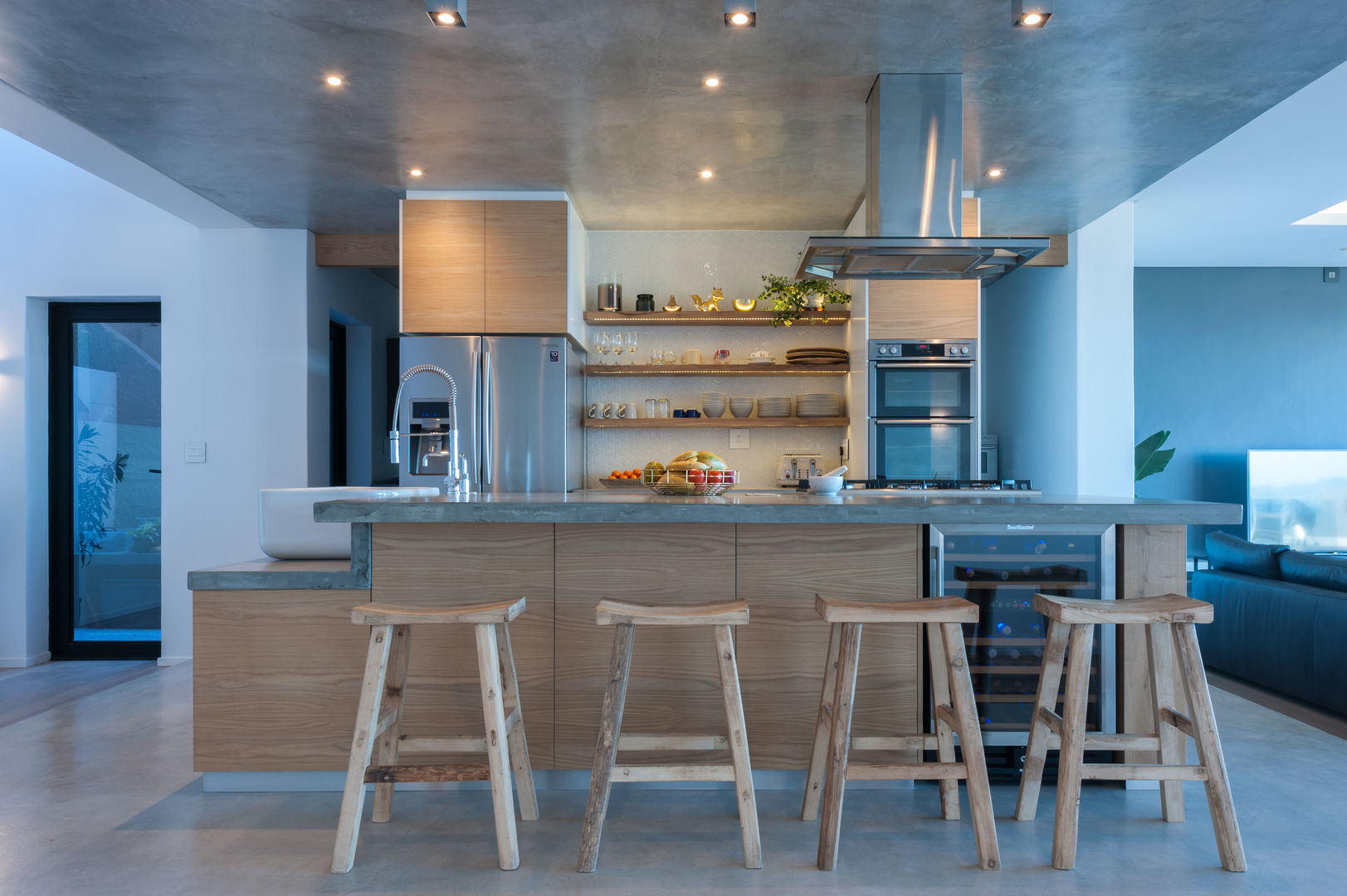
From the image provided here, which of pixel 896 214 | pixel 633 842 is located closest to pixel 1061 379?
pixel 896 214

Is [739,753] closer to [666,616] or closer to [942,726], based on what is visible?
[666,616]

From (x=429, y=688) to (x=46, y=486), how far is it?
3642mm

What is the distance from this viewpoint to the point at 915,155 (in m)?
3.30

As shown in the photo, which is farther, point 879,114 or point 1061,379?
point 1061,379

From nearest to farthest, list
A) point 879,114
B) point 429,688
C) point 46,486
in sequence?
point 429,688, point 879,114, point 46,486

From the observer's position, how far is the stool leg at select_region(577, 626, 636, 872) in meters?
2.23

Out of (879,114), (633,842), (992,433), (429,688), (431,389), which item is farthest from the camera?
(992,433)

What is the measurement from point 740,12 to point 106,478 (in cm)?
461

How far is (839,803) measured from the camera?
2.23 metres

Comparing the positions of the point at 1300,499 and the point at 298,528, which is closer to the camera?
the point at 298,528

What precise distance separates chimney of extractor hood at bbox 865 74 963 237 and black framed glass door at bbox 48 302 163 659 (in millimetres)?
4204

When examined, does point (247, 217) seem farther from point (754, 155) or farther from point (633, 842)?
point (633, 842)

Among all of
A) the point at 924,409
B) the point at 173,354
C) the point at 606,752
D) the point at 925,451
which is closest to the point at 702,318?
the point at 924,409

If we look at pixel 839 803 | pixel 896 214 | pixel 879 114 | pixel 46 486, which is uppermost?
pixel 879 114
